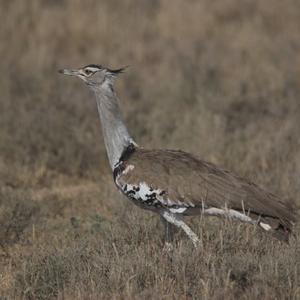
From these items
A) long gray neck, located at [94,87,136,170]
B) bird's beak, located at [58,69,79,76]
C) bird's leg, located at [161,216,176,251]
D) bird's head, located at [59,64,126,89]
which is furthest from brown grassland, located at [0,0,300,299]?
bird's beak, located at [58,69,79,76]

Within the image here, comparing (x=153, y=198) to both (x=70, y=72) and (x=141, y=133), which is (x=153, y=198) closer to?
(x=70, y=72)

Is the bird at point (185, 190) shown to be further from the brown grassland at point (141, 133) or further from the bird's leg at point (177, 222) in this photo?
the brown grassland at point (141, 133)

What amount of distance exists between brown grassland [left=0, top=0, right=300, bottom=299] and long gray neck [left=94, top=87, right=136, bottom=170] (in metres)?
0.42

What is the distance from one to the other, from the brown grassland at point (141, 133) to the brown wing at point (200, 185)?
0.14 meters

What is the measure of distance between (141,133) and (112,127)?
242 centimetres

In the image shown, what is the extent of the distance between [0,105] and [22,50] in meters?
1.92

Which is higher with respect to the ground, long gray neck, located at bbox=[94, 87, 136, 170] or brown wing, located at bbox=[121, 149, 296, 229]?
long gray neck, located at bbox=[94, 87, 136, 170]

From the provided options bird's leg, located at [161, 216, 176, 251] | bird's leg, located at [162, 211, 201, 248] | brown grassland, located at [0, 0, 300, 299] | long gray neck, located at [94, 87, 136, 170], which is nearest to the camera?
brown grassland, located at [0, 0, 300, 299]

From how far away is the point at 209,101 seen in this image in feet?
A: 25.5

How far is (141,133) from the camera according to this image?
721 centimetres

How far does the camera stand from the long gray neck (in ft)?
15.5

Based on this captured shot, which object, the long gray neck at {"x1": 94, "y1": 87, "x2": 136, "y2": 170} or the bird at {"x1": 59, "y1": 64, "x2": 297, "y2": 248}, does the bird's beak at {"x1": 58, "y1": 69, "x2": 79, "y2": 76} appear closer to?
the long gray neck at {"x1": 94, "y1": 87, "x2": 136, "y2": 170}

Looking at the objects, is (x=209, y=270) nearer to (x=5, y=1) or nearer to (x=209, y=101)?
(x=209, y=101)

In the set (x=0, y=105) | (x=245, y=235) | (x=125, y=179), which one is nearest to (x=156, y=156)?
(x=125, y=179)
